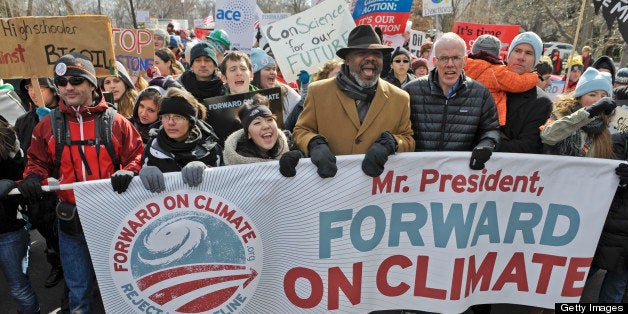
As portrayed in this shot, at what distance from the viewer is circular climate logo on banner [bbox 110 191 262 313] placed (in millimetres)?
2512

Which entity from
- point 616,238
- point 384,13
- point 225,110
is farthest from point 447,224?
point 384,13

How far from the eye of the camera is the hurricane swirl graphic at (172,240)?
2523mm

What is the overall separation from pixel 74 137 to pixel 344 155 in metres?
1.70

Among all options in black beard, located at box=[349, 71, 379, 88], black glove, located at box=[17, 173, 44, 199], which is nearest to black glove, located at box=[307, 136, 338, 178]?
black beard, located at box=[349, 71, 379, 88]

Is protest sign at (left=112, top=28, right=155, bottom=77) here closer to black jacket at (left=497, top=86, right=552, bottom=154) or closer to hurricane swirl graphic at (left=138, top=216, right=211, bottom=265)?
hurricane swirl graphic at (left=138, top=216, right=211, bottom=265)

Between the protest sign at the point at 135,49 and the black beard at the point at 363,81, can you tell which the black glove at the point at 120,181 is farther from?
the protest sign at the point at 135,49

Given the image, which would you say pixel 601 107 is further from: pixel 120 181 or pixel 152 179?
pixel 120 181

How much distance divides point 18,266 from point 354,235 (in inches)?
90.4

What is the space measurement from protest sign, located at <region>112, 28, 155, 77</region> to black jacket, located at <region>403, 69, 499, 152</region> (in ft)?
19.0

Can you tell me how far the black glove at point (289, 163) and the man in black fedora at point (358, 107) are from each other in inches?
7.8

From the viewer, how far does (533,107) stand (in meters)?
3.13

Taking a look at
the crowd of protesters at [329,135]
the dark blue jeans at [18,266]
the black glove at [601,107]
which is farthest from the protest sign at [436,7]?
the dark blue jeans at [18,266]

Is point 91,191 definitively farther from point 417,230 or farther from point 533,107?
point 533,107

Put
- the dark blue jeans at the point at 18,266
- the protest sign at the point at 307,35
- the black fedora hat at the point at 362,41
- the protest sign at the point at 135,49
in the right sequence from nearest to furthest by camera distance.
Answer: the black fedora hat at the point at 362,41 < the dark blue jeans at the point at 18,266 < the protest sign at the point at 307,35 < the protest sign at the point at 135,49
